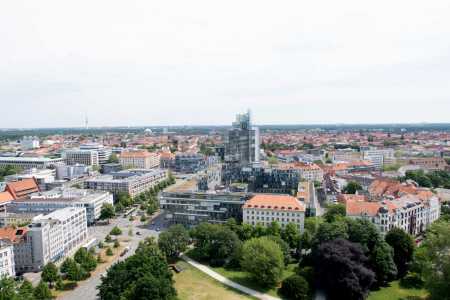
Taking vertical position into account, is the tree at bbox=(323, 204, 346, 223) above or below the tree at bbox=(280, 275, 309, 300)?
above

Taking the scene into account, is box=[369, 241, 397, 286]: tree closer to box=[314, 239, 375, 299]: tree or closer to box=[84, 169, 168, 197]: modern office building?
box=[314, 239, 375, 299]: tree

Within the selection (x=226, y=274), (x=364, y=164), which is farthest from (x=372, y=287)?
(x=364, y=164)

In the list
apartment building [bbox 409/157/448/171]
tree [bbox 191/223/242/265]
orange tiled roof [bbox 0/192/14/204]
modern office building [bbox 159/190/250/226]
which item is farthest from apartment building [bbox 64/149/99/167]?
apartment building [bbox 409/157/448/171]

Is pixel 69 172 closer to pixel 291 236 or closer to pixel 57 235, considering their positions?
pixel 57 235

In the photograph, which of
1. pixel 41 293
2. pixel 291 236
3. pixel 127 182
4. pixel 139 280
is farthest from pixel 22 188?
pixel 291 236

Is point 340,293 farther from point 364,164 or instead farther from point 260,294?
point 364,164

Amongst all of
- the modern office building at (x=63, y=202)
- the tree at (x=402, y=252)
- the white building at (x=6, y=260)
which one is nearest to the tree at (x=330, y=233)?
the tree at (x=402, y=252)

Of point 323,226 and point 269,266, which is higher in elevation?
point 323,226

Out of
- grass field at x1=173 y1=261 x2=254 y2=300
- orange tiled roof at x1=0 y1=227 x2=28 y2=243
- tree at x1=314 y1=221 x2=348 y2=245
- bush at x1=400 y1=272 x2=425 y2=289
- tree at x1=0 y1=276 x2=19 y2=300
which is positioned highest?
tree at x1=314 y1=221 x2=348 y2=245
